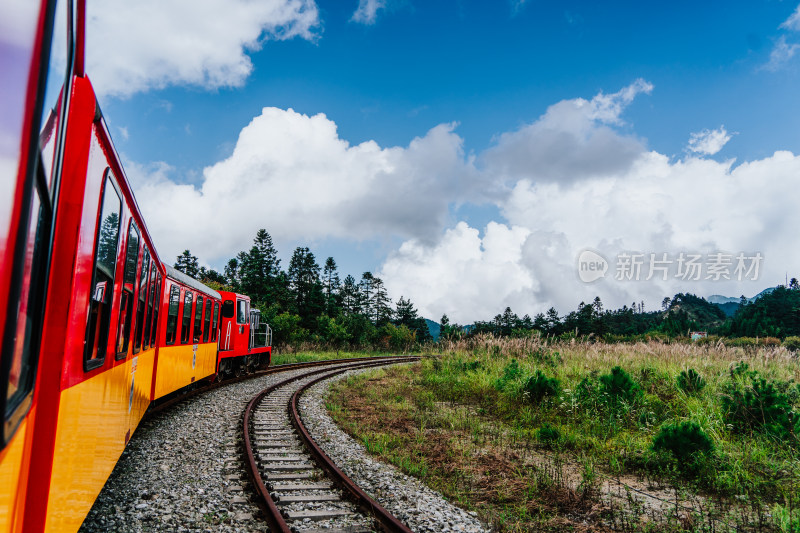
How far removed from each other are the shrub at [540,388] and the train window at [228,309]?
920 cm

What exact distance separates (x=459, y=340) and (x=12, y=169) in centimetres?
1925

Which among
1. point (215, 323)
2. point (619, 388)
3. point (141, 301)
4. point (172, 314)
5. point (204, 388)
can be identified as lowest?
point (204, 388)

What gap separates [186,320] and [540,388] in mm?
8212

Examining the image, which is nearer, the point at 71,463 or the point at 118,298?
the point at 71,463

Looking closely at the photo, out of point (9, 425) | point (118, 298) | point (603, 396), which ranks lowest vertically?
point (603, 396)

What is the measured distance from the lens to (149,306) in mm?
7133

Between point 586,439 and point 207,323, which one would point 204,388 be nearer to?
point 207,323

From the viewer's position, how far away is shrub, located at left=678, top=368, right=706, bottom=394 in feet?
31.5

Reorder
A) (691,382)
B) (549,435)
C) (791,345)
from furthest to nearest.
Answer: (791,345) < (691,382) < (549,435)

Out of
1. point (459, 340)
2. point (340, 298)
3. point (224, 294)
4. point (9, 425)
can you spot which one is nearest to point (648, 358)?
point (459, 340)

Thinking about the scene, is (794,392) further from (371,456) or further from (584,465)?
(371,456)

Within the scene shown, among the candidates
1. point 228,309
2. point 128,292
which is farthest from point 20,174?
point 228,309

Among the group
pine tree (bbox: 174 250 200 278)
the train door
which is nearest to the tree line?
pine tree (bbox: 174 250 200 278)

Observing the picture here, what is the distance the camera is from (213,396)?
12.3m
